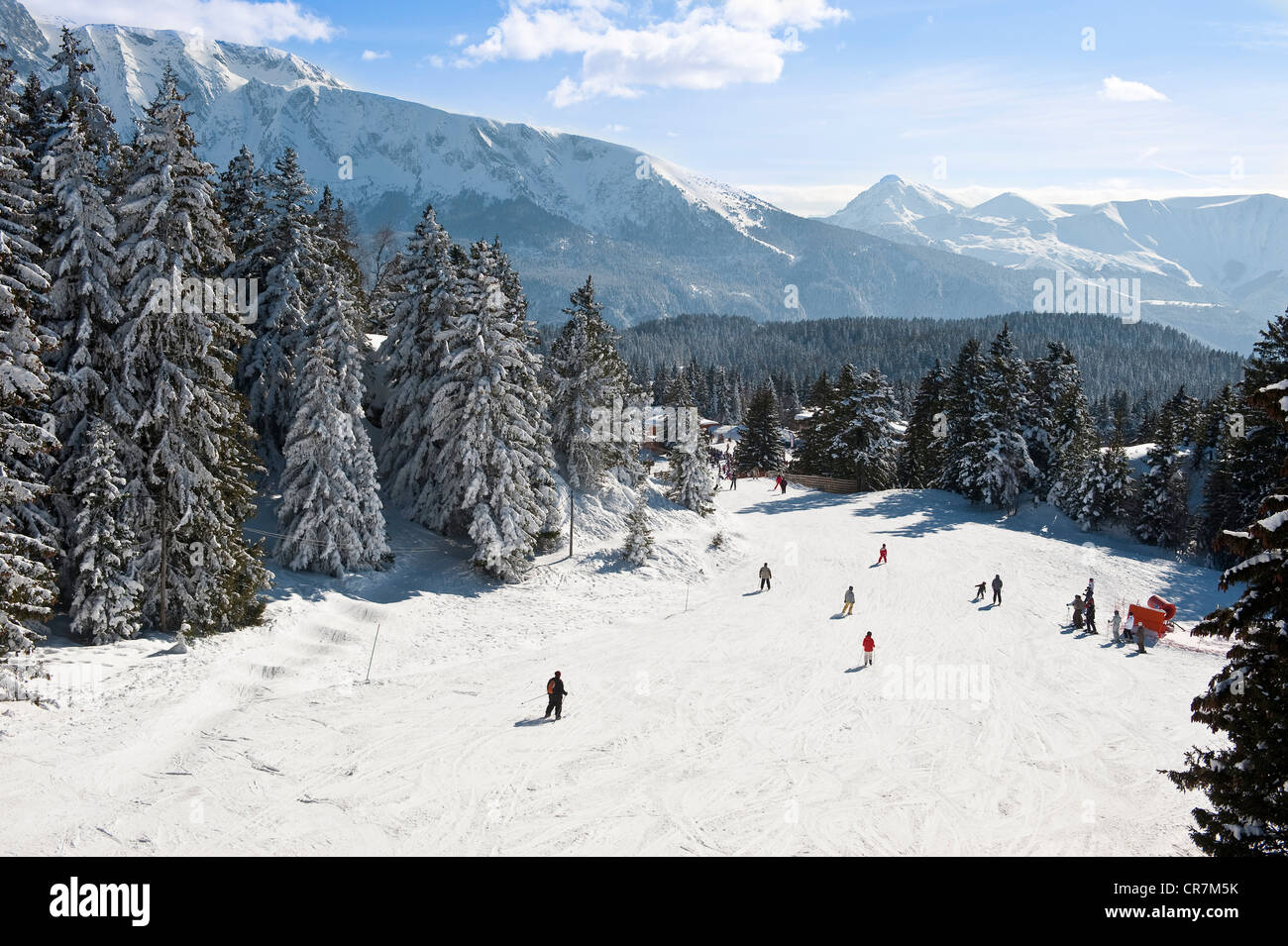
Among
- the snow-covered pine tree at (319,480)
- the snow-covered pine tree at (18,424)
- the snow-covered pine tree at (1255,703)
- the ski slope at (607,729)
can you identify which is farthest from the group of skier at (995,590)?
the snow-covered pine tree at (18,424)

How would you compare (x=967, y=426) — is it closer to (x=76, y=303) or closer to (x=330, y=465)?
(x=330, y=465)

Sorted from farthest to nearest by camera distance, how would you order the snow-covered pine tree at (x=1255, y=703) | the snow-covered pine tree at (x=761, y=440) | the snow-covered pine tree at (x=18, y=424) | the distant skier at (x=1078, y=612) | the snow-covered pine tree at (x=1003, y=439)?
the snow-covered pine tree at (x=761, y=440) < the snow-covered pine tree at (x=1003, y=439) < the distant skier at (x=1078, y=612) < the snow-covered pine tree at (x=18, y=424) < the snow-covered pine tree at (x=1255, y=703)

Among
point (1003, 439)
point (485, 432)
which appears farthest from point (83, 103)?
point (1003, 439)

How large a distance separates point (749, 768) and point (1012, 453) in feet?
139

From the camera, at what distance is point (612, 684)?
23.4m

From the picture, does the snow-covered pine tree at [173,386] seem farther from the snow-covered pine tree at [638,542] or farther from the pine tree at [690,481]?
the pine tree at [690,481]

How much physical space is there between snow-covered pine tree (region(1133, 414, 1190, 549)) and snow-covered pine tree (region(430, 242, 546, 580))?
39296 millimetres

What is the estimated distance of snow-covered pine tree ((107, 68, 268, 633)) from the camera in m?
21.8

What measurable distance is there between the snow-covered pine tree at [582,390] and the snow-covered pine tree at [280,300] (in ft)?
43.5

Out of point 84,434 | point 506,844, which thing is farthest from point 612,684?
point 84,434

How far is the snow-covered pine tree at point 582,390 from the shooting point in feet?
136

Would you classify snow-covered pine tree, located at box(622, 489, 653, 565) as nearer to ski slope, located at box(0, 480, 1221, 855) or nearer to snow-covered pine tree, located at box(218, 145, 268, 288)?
ski slope, located at box(0, 480, 1221, 855)

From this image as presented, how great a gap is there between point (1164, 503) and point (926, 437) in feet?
64.5

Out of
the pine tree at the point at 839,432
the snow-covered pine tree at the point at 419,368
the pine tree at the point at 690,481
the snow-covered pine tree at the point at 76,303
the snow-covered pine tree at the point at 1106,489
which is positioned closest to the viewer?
the snow-covered pine tree at the point at 76,303
